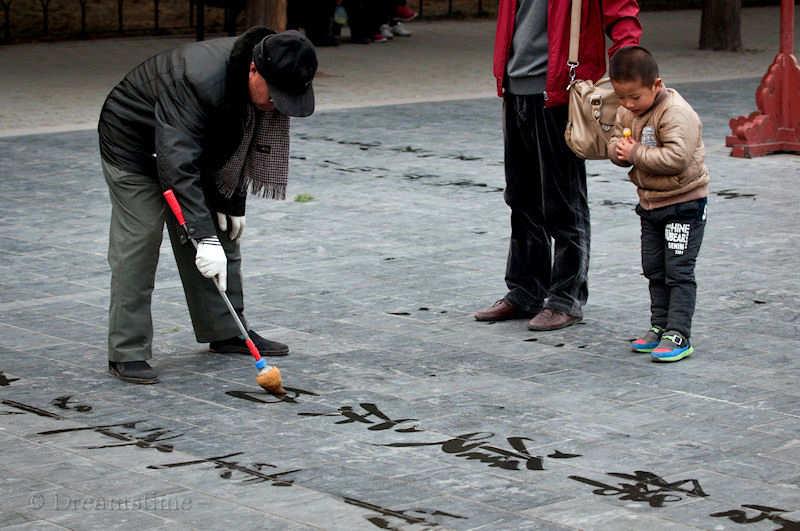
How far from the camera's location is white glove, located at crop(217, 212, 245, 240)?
5.86m

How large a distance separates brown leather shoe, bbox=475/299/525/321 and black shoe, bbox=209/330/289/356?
0.97m

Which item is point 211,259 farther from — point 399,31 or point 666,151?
point 399,31

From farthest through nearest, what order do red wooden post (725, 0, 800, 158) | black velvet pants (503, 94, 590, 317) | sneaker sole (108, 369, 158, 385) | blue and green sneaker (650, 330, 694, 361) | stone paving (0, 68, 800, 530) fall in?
red wooden post (725, 0, 800, 158), black velvet pants (503, 94, 590, 317), blue and green sneaker (650, 330, 694, 361), sneaker sole (108, 369, 158, 385), stone paving (0, 68, 800, 530)

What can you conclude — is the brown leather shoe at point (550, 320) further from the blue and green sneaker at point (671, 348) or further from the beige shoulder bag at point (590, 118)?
the beige shoulder bag at point (590, 118)

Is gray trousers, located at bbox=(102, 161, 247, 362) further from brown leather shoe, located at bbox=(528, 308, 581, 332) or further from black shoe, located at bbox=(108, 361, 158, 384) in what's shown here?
brown leather shoe, located at bbox=(528, 308, 581, 332)

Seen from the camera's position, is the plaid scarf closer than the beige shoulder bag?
Yes

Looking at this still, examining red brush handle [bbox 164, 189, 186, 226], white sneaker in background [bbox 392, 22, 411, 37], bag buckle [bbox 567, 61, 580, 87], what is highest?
bag buckle [bbox 567, 61, 580, 87]

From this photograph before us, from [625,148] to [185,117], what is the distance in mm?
1637

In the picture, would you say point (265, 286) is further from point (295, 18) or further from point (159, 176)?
point (295, 18)

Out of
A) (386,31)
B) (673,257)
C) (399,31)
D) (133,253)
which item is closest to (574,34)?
(673,257)

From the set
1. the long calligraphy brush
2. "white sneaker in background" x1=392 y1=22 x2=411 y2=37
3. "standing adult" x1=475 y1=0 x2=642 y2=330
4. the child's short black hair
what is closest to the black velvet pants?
"standing adult" x1=475 y1=0 x2=642 y2=330

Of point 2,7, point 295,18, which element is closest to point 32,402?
point 295,18

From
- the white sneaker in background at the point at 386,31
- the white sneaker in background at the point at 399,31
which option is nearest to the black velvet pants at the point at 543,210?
the white sneaker in background at the point at 386,31

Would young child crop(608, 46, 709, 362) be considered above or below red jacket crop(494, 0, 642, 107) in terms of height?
below
